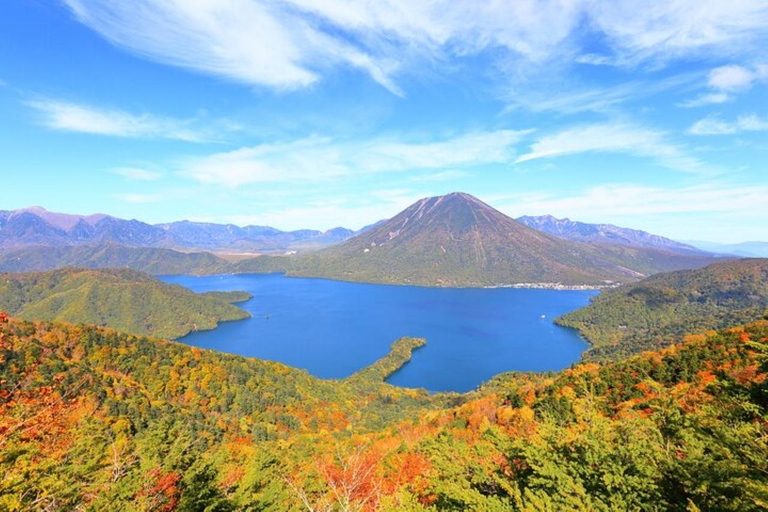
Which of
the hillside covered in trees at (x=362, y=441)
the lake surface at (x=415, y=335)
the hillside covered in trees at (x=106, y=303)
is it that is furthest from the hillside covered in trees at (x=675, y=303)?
the hillside covered in trees at (x=106, y=303)

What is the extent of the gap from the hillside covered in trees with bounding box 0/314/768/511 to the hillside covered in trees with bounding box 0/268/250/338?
337 feet

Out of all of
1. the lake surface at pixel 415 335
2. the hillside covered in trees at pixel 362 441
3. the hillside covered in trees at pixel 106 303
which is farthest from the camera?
the hillside covered in trees at pixel 106 303

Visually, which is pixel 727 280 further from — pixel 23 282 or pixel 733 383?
pixel 23 282

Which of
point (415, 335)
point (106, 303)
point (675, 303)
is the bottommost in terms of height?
point (415, 335)

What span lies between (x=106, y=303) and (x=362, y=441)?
507ft

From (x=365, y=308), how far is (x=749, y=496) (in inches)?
7360

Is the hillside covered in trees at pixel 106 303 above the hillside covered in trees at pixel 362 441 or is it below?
below

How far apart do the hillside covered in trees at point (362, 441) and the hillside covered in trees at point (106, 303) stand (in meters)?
103

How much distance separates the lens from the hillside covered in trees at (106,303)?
139 m

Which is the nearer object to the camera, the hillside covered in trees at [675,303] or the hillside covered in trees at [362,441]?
the hillside covered in trees at [362,441]

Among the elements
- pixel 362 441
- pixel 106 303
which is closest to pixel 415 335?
pixel 362 441

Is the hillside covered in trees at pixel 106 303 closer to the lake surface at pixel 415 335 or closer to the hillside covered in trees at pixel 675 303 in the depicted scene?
the lake surface at pixel 415 335

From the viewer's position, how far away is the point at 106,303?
14562cm

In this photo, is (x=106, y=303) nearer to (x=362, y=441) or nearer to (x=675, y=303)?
(x=362, y=441)
